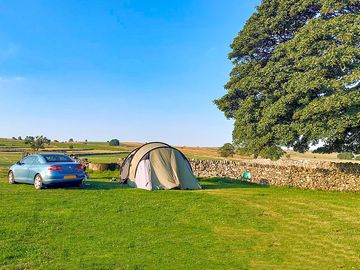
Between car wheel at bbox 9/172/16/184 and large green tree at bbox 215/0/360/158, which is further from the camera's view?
car wheel at bbox 9/172/16/184

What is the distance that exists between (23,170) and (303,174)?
18091mm

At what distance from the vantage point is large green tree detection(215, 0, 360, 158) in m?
19.0

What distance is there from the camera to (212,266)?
314 inches

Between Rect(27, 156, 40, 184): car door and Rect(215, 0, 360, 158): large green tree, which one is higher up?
Rect(215, 0, 360, 158): large green tree

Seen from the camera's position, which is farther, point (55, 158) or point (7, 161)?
point (7, 161)

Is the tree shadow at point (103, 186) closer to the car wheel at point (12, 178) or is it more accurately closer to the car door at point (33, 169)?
the car door at point (33, 169)

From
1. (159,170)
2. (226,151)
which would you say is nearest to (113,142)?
(226,151)

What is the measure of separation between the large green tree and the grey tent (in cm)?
533

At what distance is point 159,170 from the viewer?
20984mm

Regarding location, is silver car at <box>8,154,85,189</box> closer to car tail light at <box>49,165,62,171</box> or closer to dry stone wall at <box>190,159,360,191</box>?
car tail light at <box>49,165,62,171</box>

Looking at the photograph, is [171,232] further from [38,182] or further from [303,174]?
[303,174]

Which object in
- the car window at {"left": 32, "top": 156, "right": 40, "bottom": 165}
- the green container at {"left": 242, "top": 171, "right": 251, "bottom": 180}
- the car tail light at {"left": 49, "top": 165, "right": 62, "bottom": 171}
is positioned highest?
the car window at {"left": 32, "top": 156, "right": 40, "bottom": 165}

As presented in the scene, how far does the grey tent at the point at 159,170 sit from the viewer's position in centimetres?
2067

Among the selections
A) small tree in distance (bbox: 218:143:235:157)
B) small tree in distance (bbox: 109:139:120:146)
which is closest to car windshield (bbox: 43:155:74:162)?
small tree in distance (bbox: 218:143:235:157)
